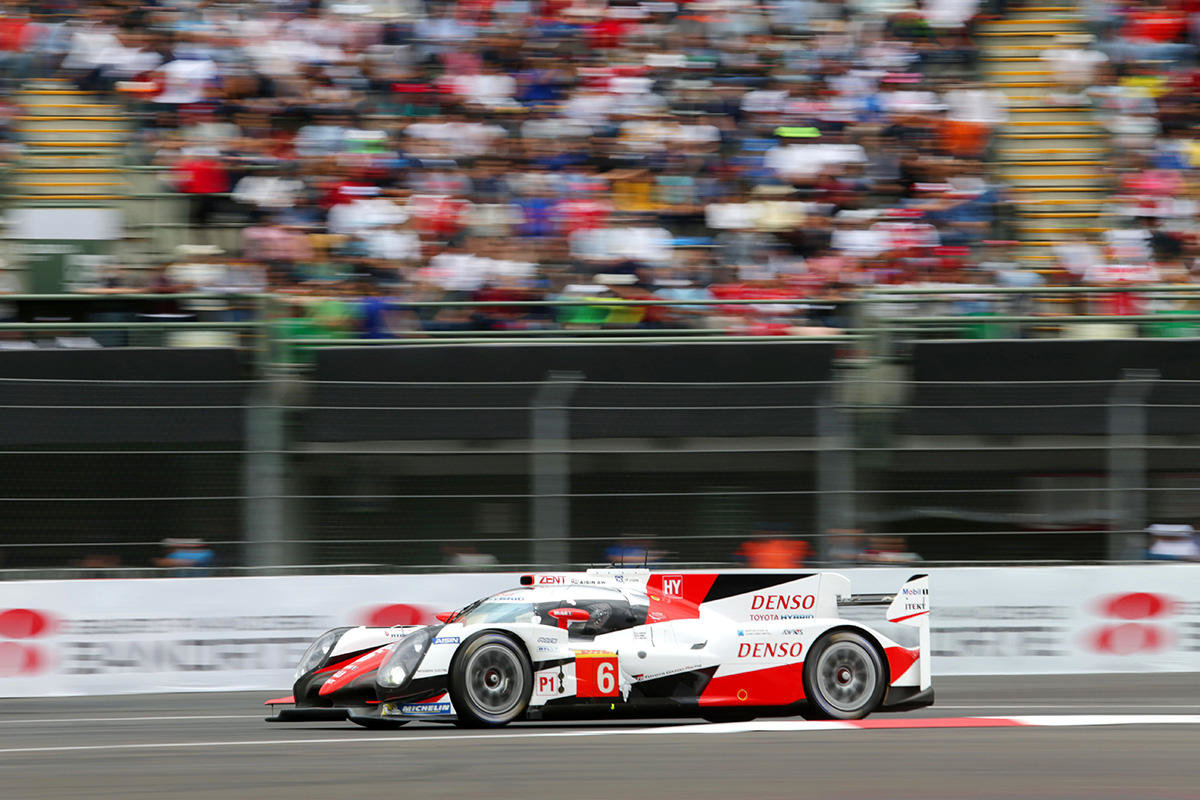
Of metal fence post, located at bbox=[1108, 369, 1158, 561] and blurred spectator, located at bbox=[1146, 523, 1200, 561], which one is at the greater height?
metal fence post, located at bbox=[1108, 369, 1158, 561]

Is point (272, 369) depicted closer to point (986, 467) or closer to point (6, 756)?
point (6, 756)

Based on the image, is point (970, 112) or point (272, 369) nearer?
point (272, 369)

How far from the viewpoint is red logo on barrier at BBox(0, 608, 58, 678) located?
1048 cm

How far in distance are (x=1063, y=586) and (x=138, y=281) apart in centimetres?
749

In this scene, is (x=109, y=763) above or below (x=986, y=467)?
below

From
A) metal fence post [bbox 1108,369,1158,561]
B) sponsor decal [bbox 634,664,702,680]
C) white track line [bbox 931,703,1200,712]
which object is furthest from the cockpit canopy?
metal fence post [bbox 1108,369,1158,561]

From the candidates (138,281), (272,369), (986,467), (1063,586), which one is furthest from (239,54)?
(1063,586)

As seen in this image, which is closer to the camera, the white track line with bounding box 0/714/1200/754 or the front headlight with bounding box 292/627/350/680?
the white track line with bounding box 0/714/1200/754

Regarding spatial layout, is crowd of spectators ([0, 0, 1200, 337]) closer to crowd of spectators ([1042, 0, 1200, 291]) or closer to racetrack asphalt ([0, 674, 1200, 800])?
crowd of spectators ([1042, 0, 1200, 291])

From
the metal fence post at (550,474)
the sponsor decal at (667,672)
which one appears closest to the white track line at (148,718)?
the sponsor decal at (667,672)

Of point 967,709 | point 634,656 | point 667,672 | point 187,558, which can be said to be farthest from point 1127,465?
point 187,558

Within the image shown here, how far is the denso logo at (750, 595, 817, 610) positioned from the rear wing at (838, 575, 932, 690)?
0.20 meters

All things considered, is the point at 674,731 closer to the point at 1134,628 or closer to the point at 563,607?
the point at 563,607

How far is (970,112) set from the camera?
13656 millimetres
